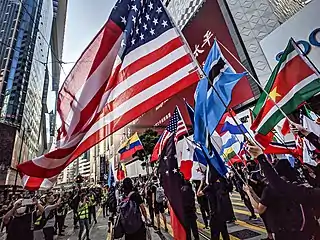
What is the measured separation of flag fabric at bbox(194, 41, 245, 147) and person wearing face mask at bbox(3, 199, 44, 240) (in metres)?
3.47

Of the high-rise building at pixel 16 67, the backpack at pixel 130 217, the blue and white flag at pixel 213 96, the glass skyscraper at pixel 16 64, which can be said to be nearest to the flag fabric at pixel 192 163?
the blue and white flag at pixel 213 96

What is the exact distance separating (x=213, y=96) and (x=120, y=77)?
1715mm

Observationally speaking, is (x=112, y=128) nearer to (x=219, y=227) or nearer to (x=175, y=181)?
(x=175, y=181)

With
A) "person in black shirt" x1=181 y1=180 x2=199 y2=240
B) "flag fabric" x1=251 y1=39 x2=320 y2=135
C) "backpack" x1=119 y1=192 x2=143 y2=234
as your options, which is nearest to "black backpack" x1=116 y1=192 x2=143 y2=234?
"backpack" x1=119 y1=192 x2=143 y2=234

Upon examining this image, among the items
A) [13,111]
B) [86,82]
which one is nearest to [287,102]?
[86,82]

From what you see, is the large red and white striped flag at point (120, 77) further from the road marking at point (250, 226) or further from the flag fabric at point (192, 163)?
the road marking at point (250, 226)

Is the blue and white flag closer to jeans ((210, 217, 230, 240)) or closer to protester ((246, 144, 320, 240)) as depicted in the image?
jeans ((210, 217, 230, 240))

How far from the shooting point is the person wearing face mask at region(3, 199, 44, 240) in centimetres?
444

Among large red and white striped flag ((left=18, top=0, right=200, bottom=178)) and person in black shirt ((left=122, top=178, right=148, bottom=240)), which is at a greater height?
large red and white striped flag ((left=18, top=0, right=200, bottom=178))

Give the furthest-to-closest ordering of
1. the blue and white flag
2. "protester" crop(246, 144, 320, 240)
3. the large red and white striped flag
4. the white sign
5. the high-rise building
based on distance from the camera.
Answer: the high-rise building
the white sign
the blue and white flag
the large red and white striped flag
"protester" crop(246, 144, 320, 240)

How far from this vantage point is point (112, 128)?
11.0 feet

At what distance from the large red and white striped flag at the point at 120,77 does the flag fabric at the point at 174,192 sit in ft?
6.10

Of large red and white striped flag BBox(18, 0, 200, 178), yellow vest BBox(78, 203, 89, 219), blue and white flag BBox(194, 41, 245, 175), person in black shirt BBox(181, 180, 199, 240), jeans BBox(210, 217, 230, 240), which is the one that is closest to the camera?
large red and white striped flag BBox(18, 0, 200, 178)

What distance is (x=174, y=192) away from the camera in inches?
185
